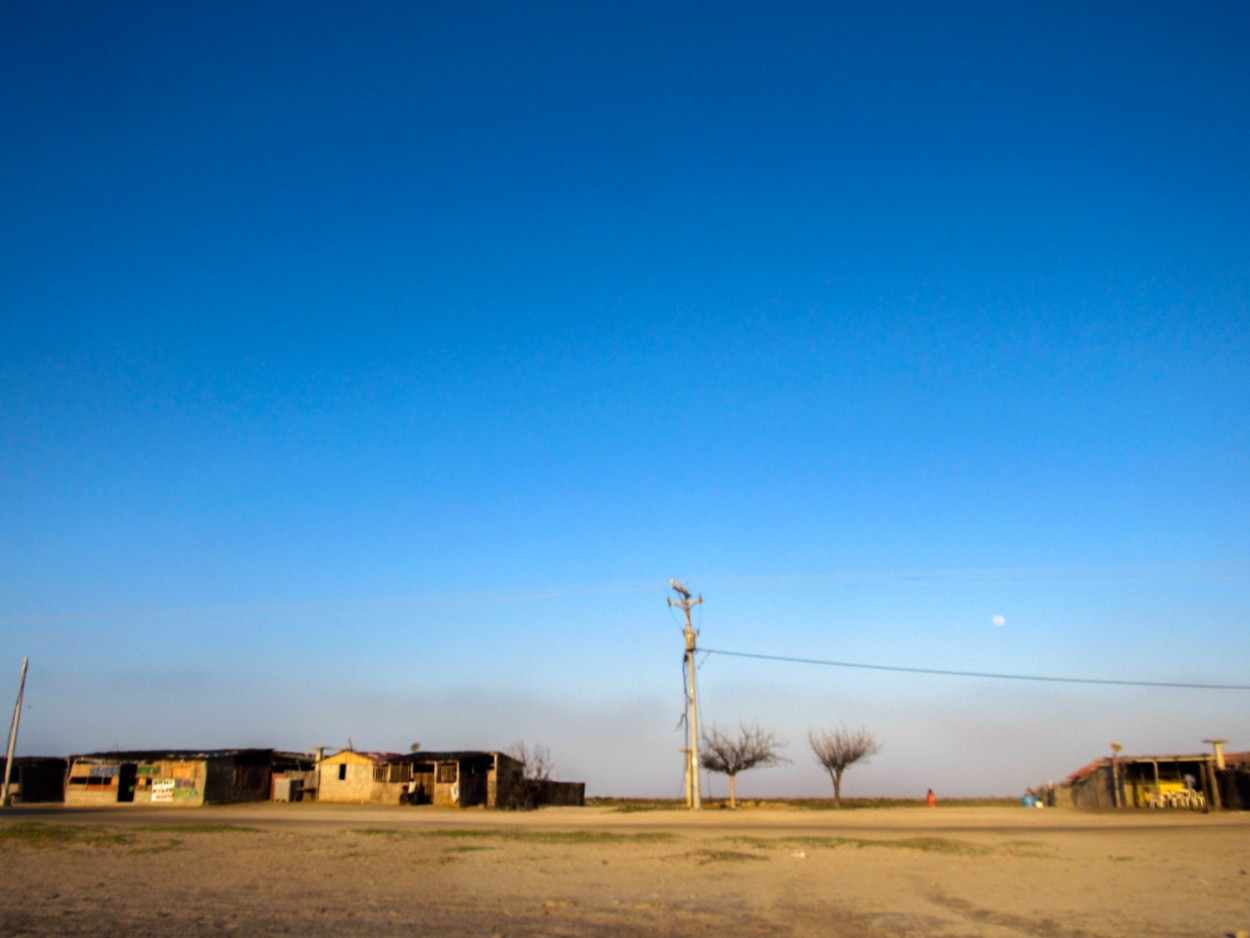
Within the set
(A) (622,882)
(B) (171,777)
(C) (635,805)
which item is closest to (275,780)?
(B) (171,777)

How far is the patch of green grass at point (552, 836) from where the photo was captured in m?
23.7

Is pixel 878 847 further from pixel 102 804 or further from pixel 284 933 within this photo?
pixel 102 804

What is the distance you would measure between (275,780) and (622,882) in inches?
1896

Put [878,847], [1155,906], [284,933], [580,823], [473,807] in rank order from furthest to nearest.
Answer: [473,807]
[580,823]
[878,847]
[1155,906]
[284,933]

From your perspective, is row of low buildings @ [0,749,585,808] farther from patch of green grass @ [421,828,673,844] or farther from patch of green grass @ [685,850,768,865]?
patch of green grass @ [685,850,768,865]

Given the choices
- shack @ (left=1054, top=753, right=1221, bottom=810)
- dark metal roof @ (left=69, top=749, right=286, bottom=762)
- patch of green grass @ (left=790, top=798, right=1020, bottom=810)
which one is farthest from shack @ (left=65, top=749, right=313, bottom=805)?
shack @ (left=1054, top=753, right=1221, bottom=810)

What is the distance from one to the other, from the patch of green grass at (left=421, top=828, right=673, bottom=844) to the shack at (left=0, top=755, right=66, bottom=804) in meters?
44.5

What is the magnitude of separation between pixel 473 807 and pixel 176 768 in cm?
1897

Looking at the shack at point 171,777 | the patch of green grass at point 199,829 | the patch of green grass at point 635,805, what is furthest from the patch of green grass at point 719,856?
the shack at point 171,777

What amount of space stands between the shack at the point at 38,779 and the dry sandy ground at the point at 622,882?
121ft

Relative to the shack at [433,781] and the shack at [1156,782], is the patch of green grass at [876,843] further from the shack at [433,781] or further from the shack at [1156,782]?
the shack at [433,781]

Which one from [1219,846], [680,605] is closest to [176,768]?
[680,605]

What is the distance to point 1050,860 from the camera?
19.4 m

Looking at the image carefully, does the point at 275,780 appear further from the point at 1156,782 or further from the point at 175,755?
the point at 1156,782
